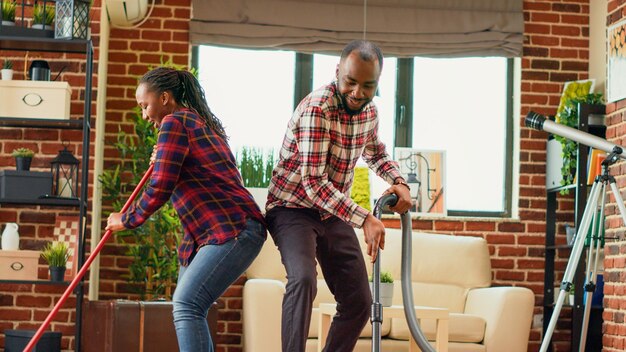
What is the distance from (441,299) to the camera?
5.91 meters

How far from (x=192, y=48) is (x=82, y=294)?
189 cm

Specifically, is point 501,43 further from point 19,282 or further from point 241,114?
point 19,282

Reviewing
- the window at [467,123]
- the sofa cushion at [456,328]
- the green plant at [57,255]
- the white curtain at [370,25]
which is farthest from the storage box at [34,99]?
the window at [467,123]

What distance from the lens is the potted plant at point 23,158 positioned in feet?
17.1

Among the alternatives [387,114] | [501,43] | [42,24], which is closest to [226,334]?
[387,114]

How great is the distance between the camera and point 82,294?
511cm

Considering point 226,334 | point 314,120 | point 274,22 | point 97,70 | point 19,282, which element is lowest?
point 226,334

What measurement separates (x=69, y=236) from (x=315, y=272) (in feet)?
8.08

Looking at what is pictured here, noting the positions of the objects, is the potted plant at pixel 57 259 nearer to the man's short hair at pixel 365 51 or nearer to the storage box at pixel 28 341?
the storage box at pixel 28 341

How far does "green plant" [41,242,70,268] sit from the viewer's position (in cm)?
509

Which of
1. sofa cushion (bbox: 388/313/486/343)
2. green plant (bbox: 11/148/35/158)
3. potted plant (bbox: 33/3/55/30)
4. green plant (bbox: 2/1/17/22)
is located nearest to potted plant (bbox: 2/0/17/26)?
green plant (bbox: 2/1/17/22)

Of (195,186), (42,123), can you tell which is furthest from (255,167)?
(195,186)

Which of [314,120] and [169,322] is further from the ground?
[314,120]

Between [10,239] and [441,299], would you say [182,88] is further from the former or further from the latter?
[441,299]
